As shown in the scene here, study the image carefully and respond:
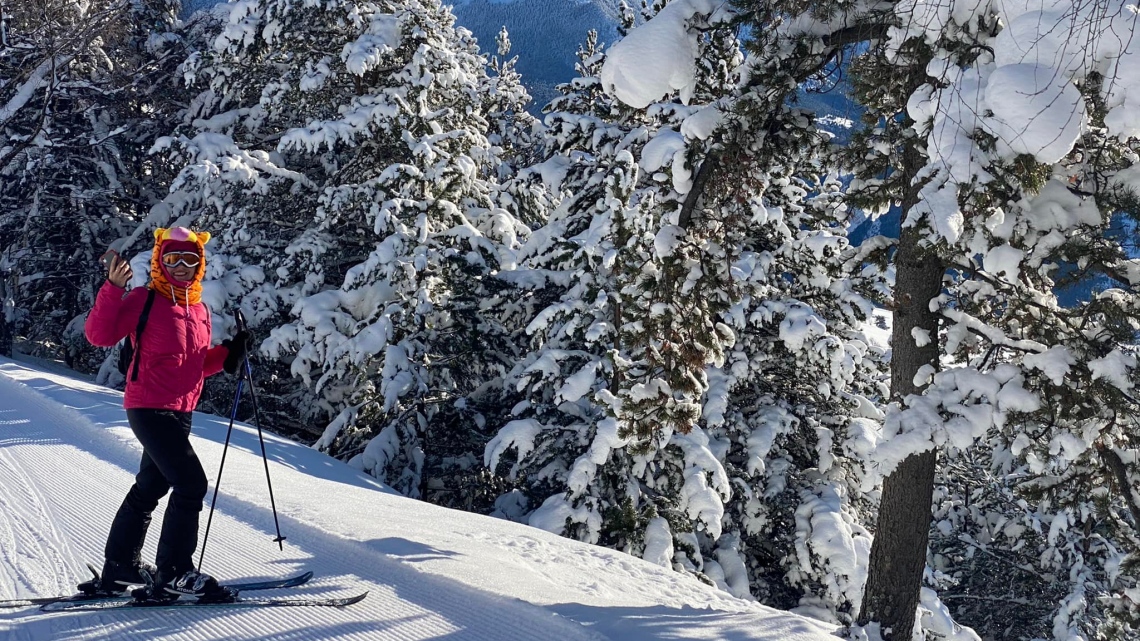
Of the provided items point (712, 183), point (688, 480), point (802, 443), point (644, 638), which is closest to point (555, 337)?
point (688, 480)

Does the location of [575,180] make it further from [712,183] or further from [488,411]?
[712,183]

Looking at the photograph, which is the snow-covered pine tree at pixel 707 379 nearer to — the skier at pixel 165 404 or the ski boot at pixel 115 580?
the skier at pixel 165 404

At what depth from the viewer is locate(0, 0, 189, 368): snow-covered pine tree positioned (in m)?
18.3

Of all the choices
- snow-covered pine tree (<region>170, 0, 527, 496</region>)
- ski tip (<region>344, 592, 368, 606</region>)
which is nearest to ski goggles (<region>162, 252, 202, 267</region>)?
ski tip (<region>344, 592, 368, 606</region>)

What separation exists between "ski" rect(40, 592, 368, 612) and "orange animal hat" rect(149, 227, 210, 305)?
5.39ft

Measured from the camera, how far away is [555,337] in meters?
11.4

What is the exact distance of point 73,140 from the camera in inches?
746

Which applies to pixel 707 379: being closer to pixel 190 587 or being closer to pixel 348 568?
pixel 348 568

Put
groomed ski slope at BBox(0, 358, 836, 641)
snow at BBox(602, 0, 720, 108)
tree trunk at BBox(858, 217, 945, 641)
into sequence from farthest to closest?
tree trunk at BBox(858, 217, 945, 641), snow at BBox(602, 0, 720, 108), groomed ski slope at BBox(0, 358, 836, 641)

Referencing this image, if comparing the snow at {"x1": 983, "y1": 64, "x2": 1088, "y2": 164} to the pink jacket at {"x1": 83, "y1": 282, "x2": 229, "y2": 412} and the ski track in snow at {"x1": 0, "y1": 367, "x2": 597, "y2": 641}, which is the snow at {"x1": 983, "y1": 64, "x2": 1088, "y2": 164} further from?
the pink jacket at {"x1": 83, "y1": 282, "x2": 229, "y2": 412}

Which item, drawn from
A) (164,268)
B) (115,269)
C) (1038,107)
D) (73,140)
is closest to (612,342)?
(1038,107)

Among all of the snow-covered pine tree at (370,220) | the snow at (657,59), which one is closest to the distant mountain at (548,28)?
the snow-covered pine tree at (370,220)

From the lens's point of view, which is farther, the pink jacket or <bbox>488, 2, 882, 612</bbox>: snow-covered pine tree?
<bbox>488, 2, 882, 612</bbox>: snow-covered pine tree

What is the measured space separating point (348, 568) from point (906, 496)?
15.5 ft
